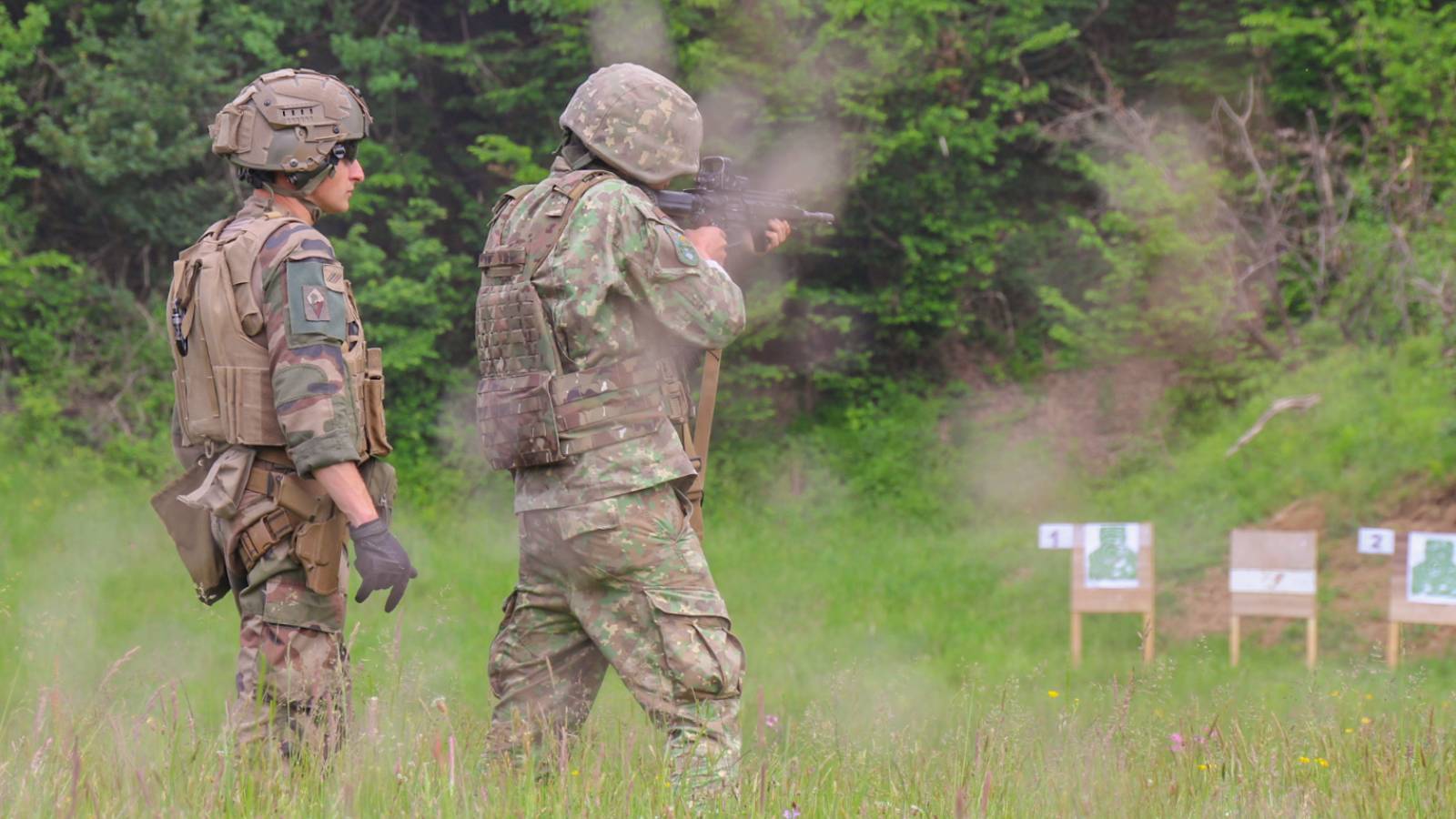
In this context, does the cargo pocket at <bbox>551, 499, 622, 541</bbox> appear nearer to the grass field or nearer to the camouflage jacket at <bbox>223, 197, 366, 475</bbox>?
the grass field

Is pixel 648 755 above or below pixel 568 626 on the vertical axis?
below

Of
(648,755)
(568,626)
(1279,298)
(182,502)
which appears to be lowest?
(648,755)

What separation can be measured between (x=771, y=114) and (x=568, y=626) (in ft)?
34.9

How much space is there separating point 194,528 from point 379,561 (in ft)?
2.16

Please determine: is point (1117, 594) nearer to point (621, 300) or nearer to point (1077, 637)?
point (1077, 637)

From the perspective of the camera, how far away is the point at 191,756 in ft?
11.1

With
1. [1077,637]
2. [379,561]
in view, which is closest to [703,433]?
[379,561]

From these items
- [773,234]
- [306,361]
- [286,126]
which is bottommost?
[306,361]

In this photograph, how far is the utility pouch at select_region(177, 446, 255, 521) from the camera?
3908mm

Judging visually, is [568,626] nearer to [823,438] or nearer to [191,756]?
[191,756]


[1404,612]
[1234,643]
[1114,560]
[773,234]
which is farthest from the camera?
[1114,560]

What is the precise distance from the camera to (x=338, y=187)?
419 centimetres

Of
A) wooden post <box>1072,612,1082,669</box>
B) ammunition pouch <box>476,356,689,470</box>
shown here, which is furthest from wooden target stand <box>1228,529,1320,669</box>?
ammunition pouch <box>476,356,689,470</box>

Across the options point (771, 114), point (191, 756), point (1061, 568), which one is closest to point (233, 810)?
point (191, 756)
